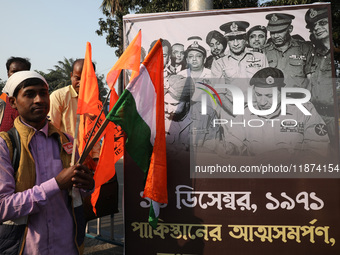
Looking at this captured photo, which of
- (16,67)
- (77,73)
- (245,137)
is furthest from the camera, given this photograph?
(16,67)

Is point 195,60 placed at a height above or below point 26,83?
above

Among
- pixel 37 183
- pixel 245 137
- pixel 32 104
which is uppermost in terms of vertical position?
pixel 32 104

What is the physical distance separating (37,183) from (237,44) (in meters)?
1.86

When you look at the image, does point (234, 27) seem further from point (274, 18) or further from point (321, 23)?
point (321, 23)

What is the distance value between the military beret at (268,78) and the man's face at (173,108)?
1.91ft

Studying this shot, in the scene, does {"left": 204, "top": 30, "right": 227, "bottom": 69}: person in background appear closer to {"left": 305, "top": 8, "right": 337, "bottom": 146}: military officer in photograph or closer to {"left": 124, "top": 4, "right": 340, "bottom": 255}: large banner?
{"left": 124, "top": 4, "right": 340, "bottom": 255}: large banner

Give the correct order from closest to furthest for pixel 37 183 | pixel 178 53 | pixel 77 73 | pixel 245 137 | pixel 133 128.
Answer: pixel 37 183 < pixel 133 128 < pixel 245 137 < pixel 178 53 < pixel 77 73

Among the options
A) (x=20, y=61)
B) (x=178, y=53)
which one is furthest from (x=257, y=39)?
(x=20, y=61)

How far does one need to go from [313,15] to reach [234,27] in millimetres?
605

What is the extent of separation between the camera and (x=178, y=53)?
9.75ft

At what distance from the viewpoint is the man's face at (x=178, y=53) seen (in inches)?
117

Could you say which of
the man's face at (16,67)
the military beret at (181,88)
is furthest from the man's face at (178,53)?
the man's face at (16,67)

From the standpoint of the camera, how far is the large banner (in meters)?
2.77

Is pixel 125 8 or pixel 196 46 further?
pixel 125 8
